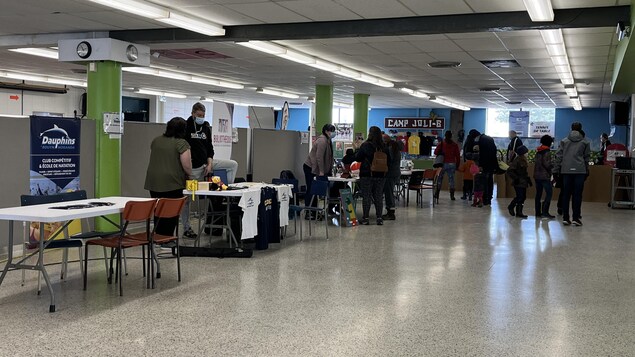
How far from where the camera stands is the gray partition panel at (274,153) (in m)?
12.3

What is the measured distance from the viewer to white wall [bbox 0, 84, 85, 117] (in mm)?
18203

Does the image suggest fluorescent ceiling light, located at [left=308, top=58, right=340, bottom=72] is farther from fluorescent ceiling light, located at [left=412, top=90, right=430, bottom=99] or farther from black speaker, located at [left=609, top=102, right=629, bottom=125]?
black speaker, located at [left=609, top=102, right=629, bottom=125]

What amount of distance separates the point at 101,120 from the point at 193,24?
186 centimetres

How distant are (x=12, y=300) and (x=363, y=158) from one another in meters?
6.16

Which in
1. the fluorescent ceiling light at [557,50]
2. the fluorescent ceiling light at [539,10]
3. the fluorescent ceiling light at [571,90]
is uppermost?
the fluorescent ceiling light at [557,50]

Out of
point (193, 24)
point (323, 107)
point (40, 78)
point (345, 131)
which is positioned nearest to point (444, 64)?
point (323, 107)

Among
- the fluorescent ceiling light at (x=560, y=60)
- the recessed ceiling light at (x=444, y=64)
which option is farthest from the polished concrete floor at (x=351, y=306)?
the recessed ceiling light at (x=444, y=64)

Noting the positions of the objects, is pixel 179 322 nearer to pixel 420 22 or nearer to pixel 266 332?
pixel 266 332

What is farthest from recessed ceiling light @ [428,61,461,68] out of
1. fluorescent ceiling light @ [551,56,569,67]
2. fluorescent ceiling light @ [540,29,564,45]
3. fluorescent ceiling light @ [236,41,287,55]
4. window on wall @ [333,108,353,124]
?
window on wall @ [333,108,353,124]

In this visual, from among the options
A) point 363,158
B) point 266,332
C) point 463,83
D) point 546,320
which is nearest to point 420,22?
point 363,158

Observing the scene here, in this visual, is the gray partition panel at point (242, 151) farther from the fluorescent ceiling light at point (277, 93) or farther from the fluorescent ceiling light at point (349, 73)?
the fluorescent ceiling light at point (277, 93)

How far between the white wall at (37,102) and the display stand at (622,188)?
15.1 meters

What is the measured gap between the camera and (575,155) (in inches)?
412

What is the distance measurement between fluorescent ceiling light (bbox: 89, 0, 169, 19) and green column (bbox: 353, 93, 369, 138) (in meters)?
10.7
